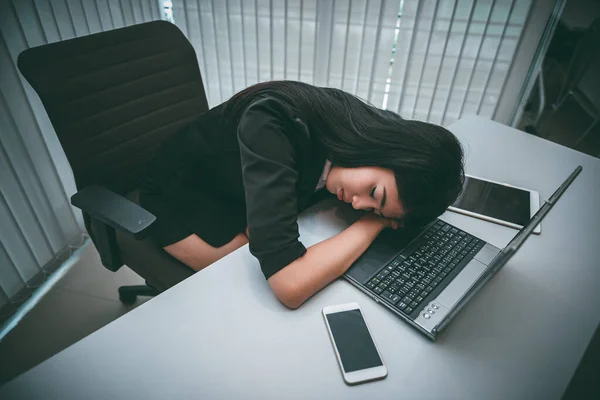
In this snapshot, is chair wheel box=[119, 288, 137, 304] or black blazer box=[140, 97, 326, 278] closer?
black blazer box=[140, 97, 326, 278]

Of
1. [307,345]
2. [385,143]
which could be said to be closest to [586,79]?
[385,143]

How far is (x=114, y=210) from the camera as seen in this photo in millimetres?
958

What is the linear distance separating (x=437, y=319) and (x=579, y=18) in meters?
1.57

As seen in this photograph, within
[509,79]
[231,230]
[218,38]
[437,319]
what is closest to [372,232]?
[437,319]

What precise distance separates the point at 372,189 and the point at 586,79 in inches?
48.7

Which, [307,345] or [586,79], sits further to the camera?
[586,79]

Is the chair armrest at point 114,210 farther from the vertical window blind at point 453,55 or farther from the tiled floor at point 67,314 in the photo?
the vertical window blind at point 453,55

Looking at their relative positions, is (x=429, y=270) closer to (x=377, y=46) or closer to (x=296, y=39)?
(x=377, y=46)

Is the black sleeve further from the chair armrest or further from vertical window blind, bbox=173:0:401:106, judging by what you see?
vertical window blind, bbox=173:0:401:106

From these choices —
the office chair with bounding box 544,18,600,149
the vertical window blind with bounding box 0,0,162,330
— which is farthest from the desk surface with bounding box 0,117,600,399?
the vertical window blind with bounding box 0,0,162,330

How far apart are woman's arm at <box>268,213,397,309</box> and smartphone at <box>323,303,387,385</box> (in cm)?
7

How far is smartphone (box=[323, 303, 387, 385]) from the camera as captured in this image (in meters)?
0.67

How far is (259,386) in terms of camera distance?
2.13ft

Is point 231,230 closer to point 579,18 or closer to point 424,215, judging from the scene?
point 424,215
